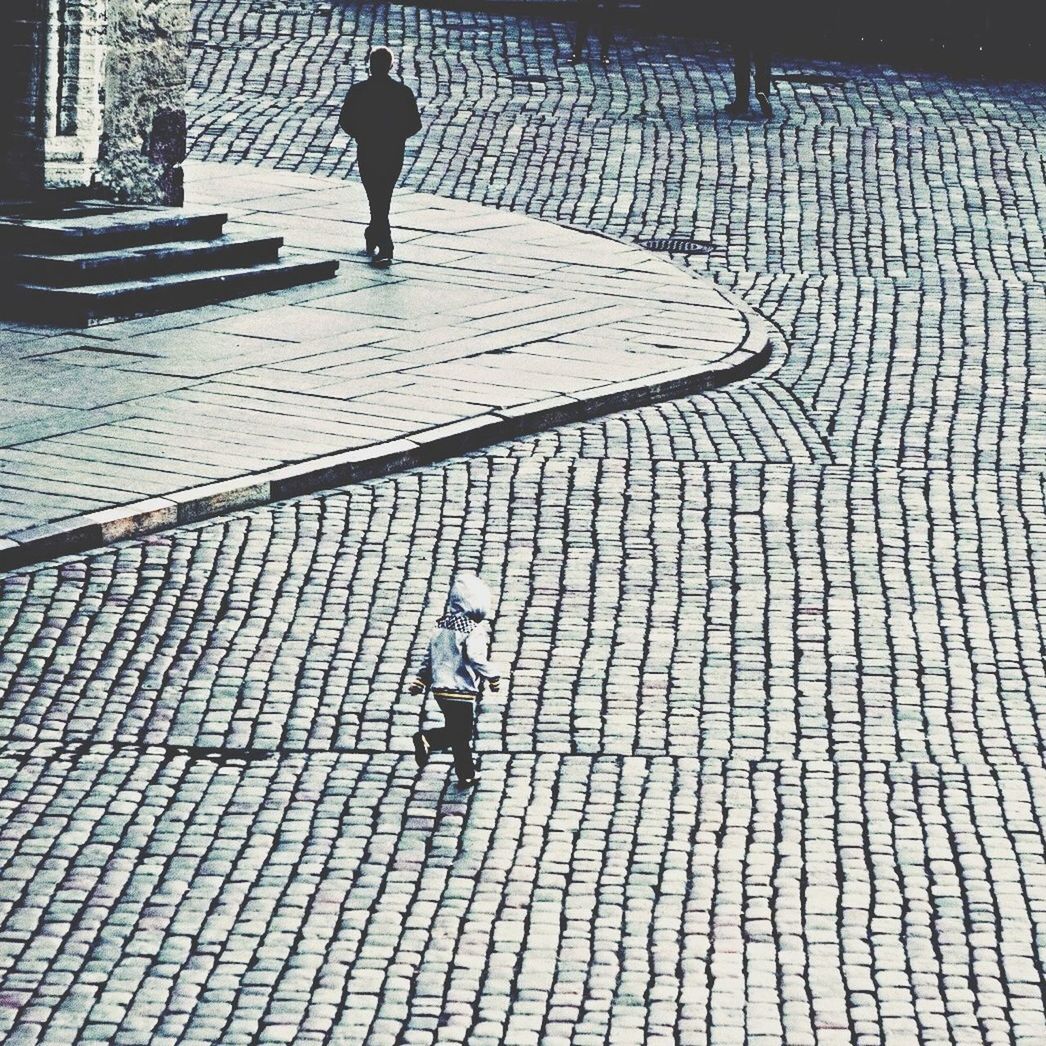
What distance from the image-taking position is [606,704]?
883 centimetres

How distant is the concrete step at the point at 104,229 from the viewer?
585 inches

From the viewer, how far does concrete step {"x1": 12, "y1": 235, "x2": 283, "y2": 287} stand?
14617mm

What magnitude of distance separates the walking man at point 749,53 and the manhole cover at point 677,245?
181 inches

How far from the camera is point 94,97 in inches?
615

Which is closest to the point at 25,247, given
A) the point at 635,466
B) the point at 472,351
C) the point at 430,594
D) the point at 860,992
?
the point at 472,351

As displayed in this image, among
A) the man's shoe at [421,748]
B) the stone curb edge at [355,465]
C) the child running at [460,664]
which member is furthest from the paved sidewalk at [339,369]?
the child running at [460,664]

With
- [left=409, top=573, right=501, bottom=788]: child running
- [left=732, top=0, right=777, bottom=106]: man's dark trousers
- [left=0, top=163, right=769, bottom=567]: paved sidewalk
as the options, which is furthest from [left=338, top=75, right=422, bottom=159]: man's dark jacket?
[left=409, top=573, right=501, bottom=788]: child running

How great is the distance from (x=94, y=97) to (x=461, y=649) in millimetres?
9001

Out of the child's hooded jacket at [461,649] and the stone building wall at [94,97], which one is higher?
the stone building wall at [94,97]

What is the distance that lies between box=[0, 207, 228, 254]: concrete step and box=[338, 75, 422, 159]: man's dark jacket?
3.89 feet

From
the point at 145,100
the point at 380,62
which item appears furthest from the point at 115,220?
the point at 380,62

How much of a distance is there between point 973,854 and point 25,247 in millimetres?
9378

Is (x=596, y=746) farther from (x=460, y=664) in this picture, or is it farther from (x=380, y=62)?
(x=380, y=62)

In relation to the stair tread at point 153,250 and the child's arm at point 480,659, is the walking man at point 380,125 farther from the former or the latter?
the child's arm at point 480,659
